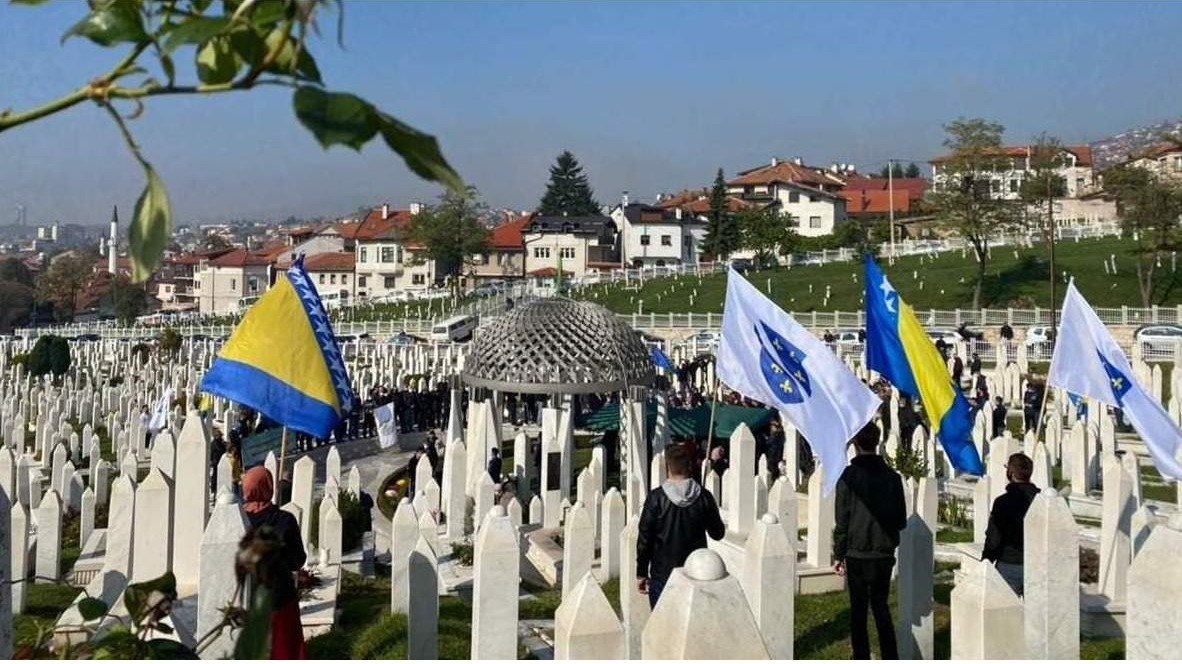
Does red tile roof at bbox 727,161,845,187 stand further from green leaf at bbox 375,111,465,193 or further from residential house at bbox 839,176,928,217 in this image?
green leaf at bbox 375,111,465,193

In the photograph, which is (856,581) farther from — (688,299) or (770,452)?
(688,299)

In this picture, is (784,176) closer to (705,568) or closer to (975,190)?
(975,190)

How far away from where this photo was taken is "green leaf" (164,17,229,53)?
133 cm

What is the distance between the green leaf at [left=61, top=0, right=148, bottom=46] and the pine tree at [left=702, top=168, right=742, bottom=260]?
7600 centimetres

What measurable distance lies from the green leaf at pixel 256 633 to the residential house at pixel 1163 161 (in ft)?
183

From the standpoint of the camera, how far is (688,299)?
189 ft

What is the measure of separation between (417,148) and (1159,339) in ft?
121

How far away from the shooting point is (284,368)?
827cm

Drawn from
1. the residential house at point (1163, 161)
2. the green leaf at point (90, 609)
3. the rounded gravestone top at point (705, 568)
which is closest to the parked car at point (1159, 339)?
the residential house at point (1163, 161)

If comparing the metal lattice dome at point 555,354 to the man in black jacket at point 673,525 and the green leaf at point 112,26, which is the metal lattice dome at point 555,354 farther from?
the green leaf at point 112,26

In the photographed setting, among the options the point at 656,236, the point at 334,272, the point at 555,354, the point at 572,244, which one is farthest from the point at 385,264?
the point at 555,354

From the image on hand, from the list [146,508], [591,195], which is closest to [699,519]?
[146,508]

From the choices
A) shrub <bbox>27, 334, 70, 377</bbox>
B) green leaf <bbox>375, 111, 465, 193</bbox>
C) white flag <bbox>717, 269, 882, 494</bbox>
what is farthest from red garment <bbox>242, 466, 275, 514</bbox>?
shrub <bbox>27, 334, 70, 377</bbox>

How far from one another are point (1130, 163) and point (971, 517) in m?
55.5
